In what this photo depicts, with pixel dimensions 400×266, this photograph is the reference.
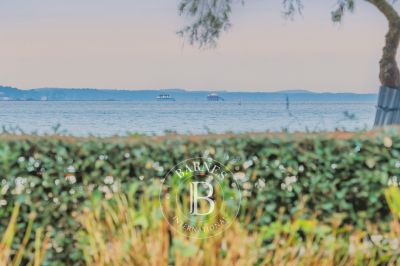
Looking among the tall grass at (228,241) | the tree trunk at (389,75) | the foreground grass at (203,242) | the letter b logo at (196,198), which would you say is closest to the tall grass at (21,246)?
the foreground grass at (203,242)

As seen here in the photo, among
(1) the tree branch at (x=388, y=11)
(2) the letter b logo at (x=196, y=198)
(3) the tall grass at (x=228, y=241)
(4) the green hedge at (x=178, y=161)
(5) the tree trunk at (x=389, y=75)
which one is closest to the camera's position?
(3) the tall grass at (x=228, y=241)

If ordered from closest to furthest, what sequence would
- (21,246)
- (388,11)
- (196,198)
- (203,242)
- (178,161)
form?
(203,242)
(196,198)
(178,161)
(21,246)
(388,11)

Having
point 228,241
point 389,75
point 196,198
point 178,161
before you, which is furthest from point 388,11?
point 228,241

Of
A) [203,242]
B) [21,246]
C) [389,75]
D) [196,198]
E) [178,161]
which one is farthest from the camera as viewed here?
[389,75]

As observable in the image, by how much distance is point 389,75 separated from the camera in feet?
49.1

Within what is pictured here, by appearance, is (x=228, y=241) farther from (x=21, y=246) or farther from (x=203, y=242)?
(x=21, y=246)

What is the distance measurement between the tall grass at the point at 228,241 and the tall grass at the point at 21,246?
1.24 ft

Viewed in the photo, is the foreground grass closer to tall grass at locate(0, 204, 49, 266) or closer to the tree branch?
tall grass at locate(0, 204, 49, 266)

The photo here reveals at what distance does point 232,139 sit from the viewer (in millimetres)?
5613

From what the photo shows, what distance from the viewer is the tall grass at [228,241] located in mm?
4961

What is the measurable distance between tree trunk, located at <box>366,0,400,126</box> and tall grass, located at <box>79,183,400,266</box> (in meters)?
8.66

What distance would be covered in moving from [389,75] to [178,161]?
34.7ft

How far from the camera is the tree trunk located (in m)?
14.1

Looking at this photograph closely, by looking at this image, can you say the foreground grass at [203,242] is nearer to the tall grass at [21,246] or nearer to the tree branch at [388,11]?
the tall grass at [21,246]
